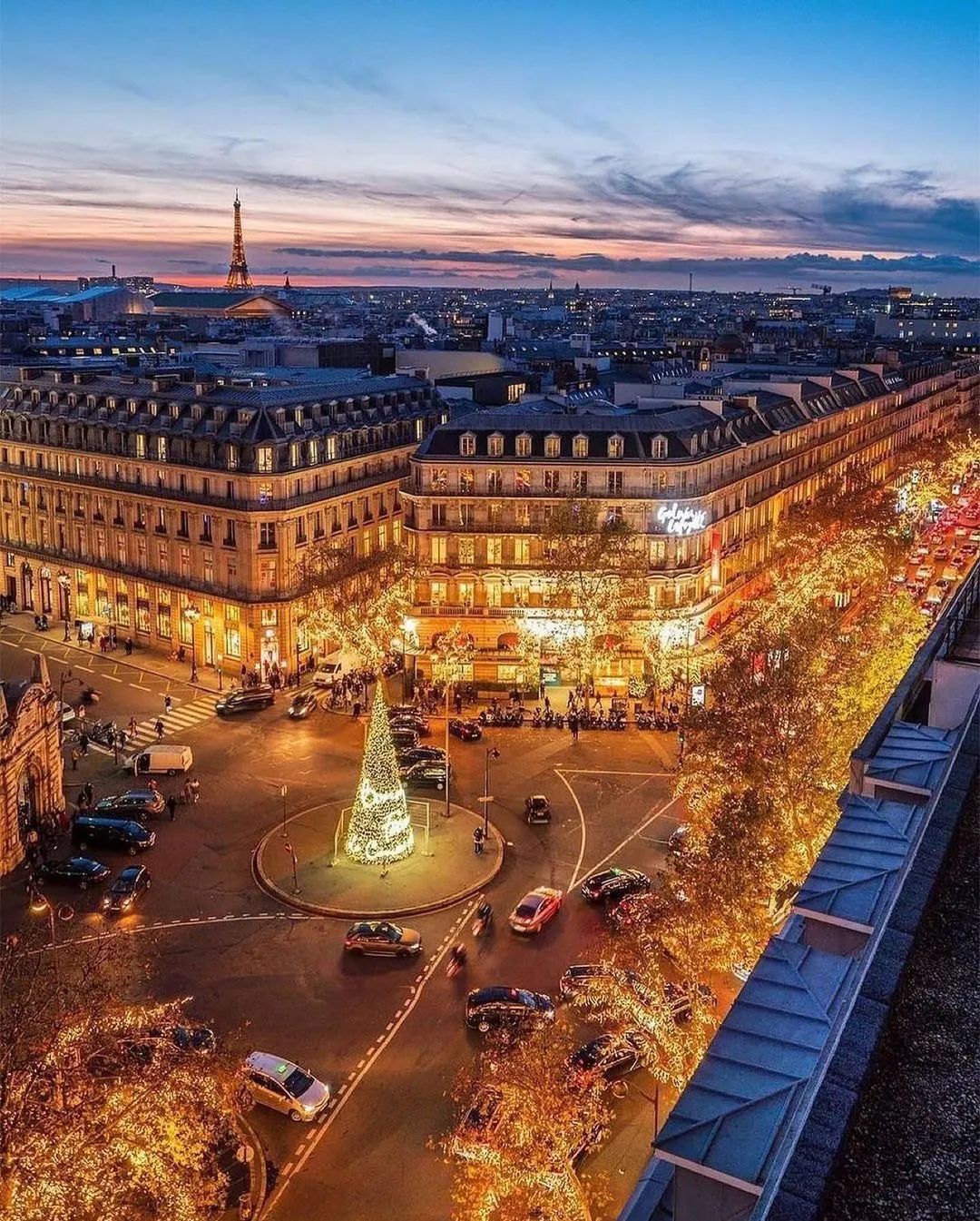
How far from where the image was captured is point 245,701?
69625 mm

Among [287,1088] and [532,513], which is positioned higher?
[532,513]

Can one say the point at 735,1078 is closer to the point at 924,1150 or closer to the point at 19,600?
the point at 924,1150

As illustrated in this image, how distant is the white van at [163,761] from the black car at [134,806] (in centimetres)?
476

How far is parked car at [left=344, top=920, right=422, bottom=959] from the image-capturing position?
1638 inches

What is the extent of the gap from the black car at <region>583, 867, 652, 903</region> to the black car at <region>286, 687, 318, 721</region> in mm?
27096

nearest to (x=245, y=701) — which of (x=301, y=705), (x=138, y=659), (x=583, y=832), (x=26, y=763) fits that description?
(x=301, y=705)

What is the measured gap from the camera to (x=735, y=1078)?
18.2 metres

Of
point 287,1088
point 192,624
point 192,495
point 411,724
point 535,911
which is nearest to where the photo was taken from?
point 287,1088

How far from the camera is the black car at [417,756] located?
59.8 m

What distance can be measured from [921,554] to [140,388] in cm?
7101

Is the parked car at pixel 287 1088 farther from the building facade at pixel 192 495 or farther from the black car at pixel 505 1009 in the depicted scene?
the building facade at pixel 192 495

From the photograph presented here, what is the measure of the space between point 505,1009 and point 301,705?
35191 millimetres

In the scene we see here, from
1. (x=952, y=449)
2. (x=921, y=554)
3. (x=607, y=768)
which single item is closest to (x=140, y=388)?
(x=607, y=768)

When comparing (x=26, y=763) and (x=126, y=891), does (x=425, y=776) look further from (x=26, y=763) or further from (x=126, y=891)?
(x=26, y=763)
